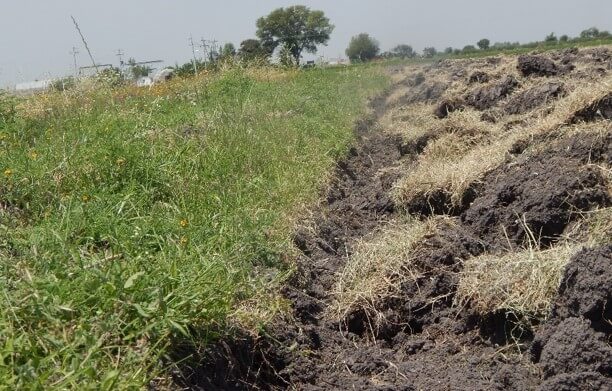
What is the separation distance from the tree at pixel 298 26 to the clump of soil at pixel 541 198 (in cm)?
2819

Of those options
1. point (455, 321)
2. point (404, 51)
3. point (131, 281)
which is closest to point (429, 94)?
point (455, 321)

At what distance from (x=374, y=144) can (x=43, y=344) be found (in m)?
7.38

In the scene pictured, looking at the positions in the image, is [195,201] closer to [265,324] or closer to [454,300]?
[265,324]

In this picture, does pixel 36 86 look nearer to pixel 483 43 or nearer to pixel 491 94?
pixel 491 94

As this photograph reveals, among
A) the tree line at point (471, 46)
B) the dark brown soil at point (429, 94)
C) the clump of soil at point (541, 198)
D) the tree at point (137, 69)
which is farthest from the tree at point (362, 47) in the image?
the clump of soil at point (541, 198)

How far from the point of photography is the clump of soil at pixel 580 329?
8.91ft

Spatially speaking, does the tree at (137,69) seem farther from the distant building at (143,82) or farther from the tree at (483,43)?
the tree at (483,43)

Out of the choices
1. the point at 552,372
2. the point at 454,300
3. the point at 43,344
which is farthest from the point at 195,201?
the point at 552,372

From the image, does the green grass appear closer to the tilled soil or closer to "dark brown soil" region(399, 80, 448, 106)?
the tilled soil

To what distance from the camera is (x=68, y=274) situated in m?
2.90

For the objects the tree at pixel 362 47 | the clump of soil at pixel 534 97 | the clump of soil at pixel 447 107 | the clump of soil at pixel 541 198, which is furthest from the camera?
the tree at pixel 362 47

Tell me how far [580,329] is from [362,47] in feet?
133

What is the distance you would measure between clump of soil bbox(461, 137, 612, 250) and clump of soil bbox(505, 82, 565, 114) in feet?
8.98

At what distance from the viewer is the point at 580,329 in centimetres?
286
